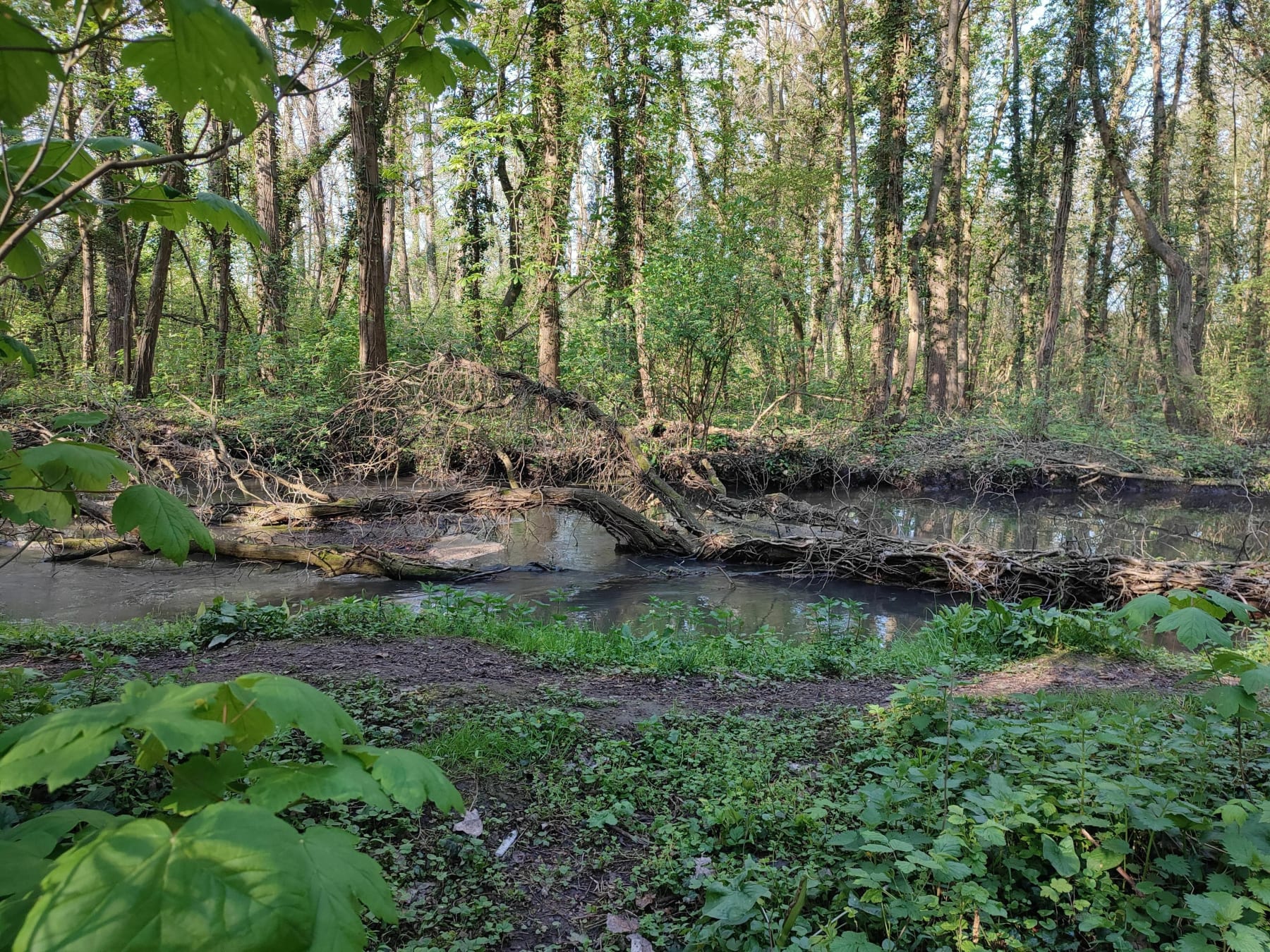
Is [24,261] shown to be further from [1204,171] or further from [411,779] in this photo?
[1204,171]

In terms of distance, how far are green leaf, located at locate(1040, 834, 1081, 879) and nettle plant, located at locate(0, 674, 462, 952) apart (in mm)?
2330

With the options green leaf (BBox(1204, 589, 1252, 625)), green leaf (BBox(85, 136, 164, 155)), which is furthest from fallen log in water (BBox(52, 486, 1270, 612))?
green leaf (BBox(85, 136, 164, 155))

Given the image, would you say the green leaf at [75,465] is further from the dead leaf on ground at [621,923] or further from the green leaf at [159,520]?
the dead leaf on ground at [621,923]

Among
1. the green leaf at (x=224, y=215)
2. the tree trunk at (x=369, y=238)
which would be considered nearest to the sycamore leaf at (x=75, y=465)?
the green leaf at (x=224, y=215)

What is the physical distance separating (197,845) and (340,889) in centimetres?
23

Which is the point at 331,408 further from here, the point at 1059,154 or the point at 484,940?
the point at 1059,154

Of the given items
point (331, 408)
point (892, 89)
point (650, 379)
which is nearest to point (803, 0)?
point (892, 89)

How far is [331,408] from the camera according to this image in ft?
46.2

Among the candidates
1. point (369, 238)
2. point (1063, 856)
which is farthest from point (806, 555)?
point (369, 238)

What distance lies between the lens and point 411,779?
1.37 metres

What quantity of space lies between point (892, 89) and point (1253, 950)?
22.0m

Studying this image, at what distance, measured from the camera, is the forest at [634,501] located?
1688 mm

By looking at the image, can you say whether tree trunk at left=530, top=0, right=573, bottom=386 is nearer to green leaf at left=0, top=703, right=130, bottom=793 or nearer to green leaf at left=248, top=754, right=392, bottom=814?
green leaf at left=248, top=754, right=392, bottom=814

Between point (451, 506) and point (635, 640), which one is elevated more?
point (451, 506)
